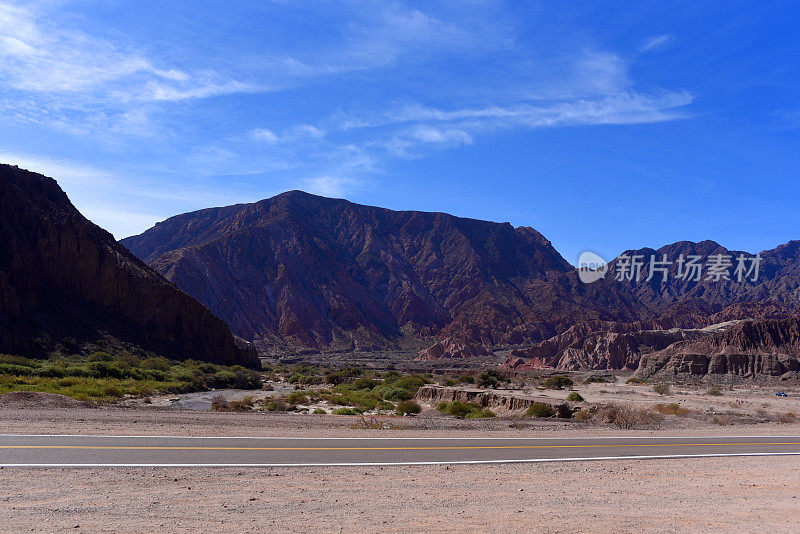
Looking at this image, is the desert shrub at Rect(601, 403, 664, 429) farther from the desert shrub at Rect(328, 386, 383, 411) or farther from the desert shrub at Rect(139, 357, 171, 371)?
the desert shrub at Rect(139, 357, 171, 371)

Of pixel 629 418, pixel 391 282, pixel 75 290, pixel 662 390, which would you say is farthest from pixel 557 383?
pixel 391 282

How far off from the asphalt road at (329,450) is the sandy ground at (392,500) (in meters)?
0.77

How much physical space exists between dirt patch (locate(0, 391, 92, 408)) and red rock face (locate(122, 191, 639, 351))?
94857mm

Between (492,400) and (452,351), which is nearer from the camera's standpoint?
(492,400)

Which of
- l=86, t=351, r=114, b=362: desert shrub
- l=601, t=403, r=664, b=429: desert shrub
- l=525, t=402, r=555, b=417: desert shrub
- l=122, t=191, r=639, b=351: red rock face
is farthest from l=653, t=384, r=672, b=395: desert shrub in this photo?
l=122, t=191, r=639, b=351: red rock face

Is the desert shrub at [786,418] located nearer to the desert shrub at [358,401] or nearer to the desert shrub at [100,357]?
the desert shrub at [358,401]

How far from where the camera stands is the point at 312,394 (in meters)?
→ 36.1

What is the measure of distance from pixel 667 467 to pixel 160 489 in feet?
31.8

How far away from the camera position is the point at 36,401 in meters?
18.9

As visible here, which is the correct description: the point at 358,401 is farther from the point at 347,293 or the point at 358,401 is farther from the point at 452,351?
the point at 347,293

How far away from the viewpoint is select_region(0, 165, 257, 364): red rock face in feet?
161

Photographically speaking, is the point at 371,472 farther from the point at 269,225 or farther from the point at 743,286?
the point at 743,286

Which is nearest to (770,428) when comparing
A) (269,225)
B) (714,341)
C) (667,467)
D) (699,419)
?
(699,419)

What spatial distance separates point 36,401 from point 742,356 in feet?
238
